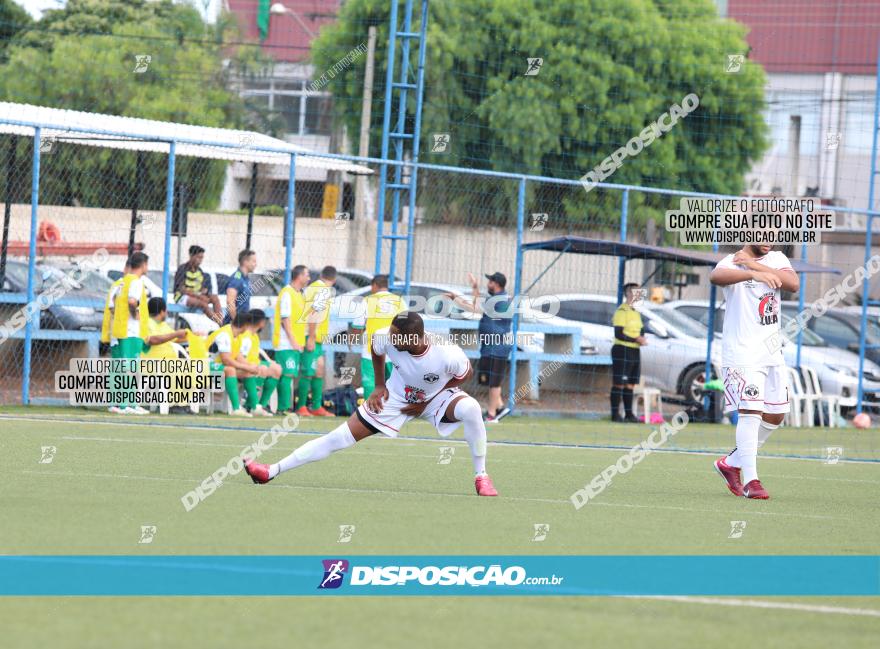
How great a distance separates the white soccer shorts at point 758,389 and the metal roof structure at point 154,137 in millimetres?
9226

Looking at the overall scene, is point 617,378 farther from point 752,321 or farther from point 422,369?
point 422,369

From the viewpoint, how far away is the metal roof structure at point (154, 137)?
19750mm

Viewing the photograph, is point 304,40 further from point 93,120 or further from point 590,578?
point 590,578

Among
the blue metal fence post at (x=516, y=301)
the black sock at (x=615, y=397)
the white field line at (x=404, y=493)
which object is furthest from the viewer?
the black sock at (x=615, y=397)

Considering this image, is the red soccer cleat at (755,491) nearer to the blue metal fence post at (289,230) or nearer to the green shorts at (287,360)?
the green shorts at (287,360)

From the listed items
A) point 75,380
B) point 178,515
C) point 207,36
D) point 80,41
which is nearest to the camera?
point 178,515

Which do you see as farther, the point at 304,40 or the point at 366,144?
the point at 304,40

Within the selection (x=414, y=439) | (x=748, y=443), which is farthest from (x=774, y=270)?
(x=414, y=439)

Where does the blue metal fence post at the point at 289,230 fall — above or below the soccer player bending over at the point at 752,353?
above

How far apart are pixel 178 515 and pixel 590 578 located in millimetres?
2902
